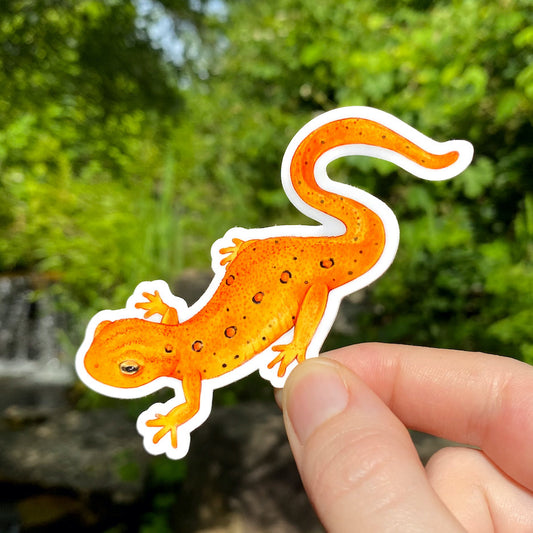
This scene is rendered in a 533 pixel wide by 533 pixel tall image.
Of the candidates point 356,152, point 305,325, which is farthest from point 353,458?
point 356,152

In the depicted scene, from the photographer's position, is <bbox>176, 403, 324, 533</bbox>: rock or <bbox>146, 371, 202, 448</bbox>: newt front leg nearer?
<bbox>146, 371, 202, 448</bbox>: newt front leg

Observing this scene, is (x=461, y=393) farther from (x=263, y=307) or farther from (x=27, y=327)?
(x=27, y=327)

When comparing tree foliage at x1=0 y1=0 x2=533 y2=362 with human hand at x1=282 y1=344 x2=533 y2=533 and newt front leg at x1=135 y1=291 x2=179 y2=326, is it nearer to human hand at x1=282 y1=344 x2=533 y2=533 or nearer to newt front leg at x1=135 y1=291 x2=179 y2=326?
newt front leg at x1=135 y1=291 x2=179 y2=326

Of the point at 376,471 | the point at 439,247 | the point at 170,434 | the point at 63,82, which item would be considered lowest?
the point at 170,434

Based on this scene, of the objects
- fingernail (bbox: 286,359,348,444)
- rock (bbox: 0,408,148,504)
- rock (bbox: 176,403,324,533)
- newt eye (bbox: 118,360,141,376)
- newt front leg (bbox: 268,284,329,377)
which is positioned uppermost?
newt front leg (bbox: 268,284,329,377)

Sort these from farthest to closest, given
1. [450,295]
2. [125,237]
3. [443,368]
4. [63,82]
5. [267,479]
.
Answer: [125,237], [450,295], [267,479], [63,82], [443,368]

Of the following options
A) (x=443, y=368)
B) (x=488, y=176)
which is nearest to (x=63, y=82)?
(x=443, y=368)

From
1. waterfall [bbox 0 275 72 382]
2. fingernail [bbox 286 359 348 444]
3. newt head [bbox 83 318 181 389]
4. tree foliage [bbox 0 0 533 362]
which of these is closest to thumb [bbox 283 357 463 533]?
fingernail [bbox 286 359 348 444]

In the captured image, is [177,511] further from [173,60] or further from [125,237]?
[125,237]
